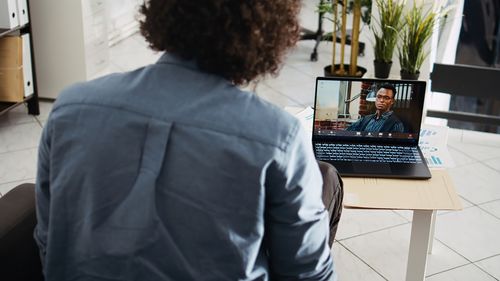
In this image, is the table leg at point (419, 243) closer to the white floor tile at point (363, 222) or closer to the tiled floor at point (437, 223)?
the tiled floor at point (437, 223)

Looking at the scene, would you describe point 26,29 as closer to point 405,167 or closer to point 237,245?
point 405,167

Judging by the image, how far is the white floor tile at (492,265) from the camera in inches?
92.7

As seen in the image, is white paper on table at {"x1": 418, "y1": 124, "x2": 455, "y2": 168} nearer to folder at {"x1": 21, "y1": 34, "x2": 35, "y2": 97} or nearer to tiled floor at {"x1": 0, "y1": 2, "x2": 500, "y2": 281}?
tiled floor at {"x1": 0, "y1": 2, "x2": 500, "y2": 281}

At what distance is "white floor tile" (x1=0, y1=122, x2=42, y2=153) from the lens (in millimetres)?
3137

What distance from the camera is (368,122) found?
6.22ft

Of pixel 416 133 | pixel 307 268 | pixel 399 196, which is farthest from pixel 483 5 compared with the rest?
pixel 307 268

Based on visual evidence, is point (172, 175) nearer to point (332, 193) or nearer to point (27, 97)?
point (332, 193)

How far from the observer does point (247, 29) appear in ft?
3.56

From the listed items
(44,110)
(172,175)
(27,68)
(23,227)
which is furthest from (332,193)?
(44,110)

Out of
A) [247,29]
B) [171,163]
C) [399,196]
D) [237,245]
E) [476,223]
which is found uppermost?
[247,29]

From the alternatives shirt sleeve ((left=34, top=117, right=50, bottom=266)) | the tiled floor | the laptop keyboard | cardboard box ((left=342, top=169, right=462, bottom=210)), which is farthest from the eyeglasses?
shirt sleeve ((left=34, top=117, right=50, bottom=266))

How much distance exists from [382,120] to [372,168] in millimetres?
165

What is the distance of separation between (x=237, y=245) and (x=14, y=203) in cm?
64

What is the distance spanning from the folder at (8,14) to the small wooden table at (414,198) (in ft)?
6.49
